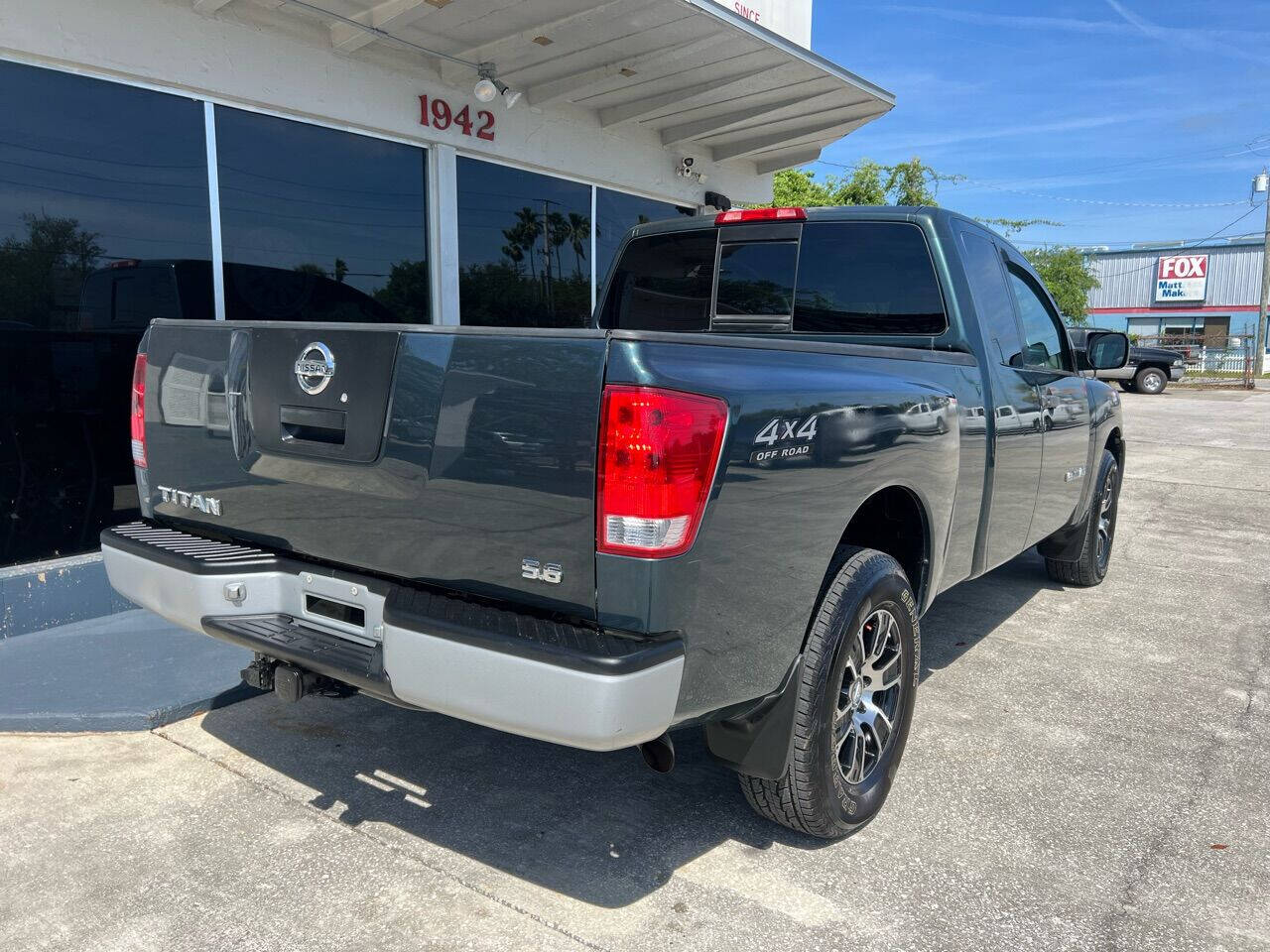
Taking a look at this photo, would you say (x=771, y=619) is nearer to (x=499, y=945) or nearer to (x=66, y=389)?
(x=499, y=945)

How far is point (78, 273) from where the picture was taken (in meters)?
5.24

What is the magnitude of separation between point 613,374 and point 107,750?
9.12ft

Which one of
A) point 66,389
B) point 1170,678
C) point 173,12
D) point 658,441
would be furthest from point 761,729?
point 173,12

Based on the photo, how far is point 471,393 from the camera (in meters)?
2.30

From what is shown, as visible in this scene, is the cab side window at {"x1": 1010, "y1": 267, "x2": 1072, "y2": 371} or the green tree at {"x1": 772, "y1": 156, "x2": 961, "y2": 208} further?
the green tree at {"x1": 772, "y1": 156, "x2": 961, "y2": 208}

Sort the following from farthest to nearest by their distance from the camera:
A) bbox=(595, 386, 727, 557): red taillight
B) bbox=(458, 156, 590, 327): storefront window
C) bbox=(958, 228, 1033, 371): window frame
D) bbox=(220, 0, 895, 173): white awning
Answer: bbox=(458, 156, 590, 327): storefront window < bbox=(220, 0, 895, 173): white awning < bbox=(958, 228, 1033, 371): window frame < bbox=(595, 386, 727, 557): red taillight

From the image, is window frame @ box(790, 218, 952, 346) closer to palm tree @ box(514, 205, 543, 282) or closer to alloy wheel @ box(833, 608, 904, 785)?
alloy wheel @ box(833, 608, 904, 785)

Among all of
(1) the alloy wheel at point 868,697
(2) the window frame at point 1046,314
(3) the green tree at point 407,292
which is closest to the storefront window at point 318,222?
(3) the green tree at point 407,292

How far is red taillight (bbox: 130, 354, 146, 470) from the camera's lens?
312 centimetres

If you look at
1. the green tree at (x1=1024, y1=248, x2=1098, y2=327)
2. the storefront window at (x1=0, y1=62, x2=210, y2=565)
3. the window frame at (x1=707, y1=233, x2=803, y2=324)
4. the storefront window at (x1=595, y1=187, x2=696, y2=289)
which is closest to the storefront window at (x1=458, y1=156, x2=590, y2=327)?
the storefront window at (x1=595, y1=187, x2=696, y2=289)

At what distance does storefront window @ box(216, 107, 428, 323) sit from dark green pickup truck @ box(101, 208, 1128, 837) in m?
3.25

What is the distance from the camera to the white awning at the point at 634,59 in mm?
5988

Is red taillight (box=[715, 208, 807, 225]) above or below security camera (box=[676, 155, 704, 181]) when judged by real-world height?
below

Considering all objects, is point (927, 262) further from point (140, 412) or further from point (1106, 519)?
point (1106, 519)
